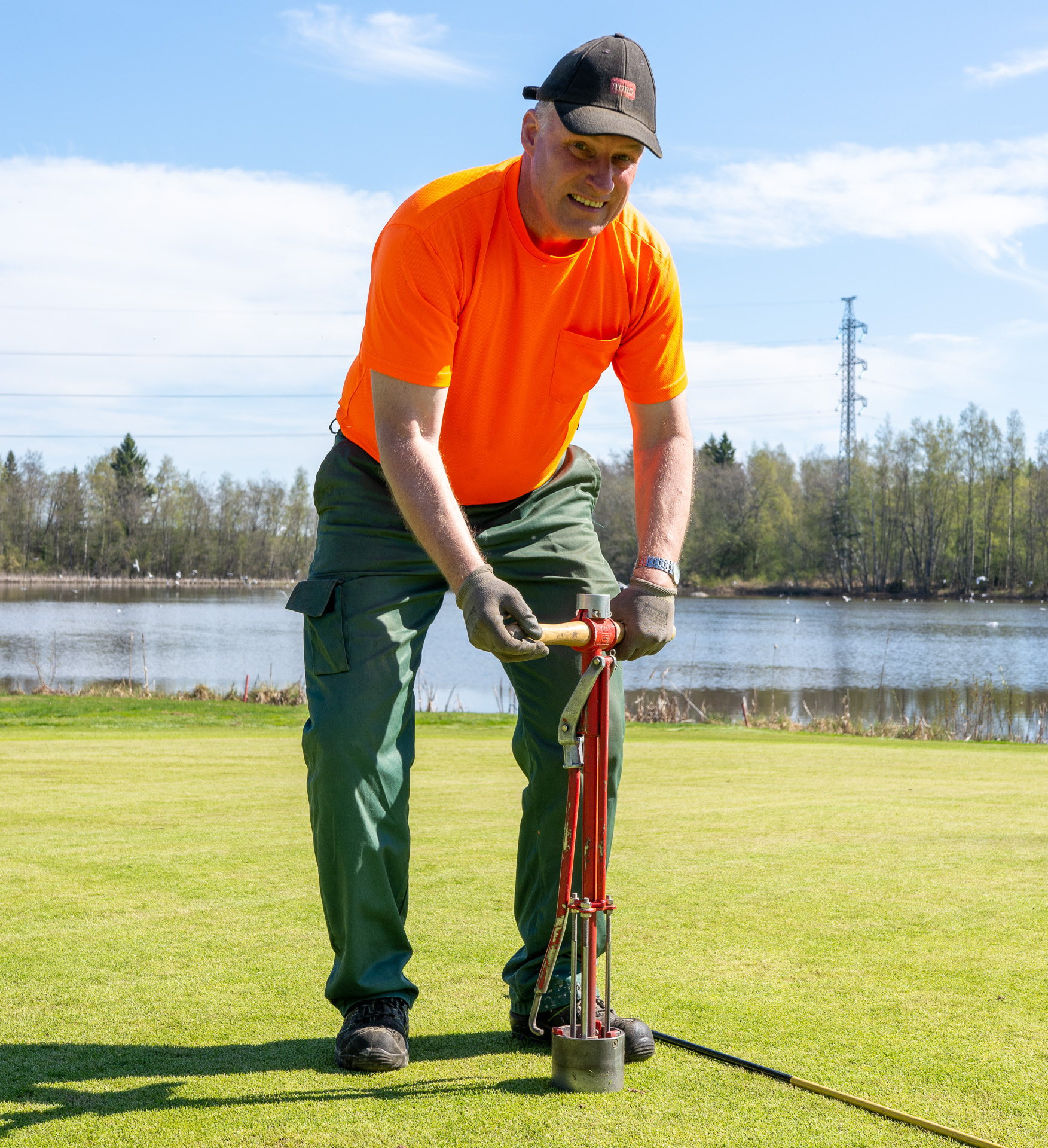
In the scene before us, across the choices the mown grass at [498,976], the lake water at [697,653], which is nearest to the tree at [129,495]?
the lake water at [697,653]

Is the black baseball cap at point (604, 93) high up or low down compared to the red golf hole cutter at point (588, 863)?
up

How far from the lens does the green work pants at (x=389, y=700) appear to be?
2611 mm

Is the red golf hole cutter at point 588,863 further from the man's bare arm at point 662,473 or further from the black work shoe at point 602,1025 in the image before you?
the man's bare arm at point 662,473

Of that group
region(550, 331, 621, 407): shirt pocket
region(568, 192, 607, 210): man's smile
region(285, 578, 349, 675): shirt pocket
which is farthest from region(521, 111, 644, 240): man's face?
region(285, 578, 349, 675): shirt pocket

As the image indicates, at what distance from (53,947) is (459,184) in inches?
85.4

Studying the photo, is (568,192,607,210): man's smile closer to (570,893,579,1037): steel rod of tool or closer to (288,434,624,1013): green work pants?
(288,434,624,1013): green work pants

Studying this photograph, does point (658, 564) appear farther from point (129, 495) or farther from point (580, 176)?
point (129, 495)

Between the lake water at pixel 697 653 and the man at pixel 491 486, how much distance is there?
49.6 feet

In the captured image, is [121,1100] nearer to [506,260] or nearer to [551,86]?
[506,260]

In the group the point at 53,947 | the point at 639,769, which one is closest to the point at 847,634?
the point at 639,769

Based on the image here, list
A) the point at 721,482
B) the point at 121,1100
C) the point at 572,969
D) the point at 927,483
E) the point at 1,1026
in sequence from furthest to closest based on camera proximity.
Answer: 1. the point at 721,482
2. the point at 927,483
3. the point at 1,1026
4. the point at 572,969
5. the point at 121,1100

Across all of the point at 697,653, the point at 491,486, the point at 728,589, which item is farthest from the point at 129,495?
the point at 491,486

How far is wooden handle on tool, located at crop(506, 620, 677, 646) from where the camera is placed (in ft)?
7.60

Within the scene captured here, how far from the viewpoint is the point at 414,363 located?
8.57 ft
